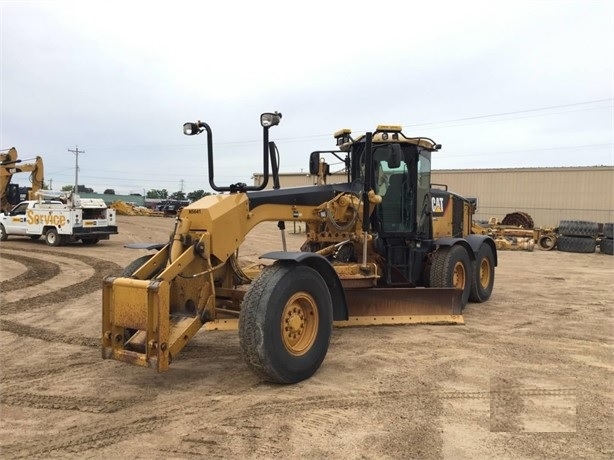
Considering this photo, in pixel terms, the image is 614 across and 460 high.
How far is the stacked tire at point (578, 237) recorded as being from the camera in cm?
2170

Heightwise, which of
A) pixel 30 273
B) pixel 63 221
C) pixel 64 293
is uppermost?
pixel 63 221

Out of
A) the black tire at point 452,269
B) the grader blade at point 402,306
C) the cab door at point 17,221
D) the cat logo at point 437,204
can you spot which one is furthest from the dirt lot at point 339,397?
the cab door at point 17,221

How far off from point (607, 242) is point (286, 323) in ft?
66.9

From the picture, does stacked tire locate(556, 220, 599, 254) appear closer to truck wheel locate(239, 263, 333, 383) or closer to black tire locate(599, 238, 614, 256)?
black tire locate(599, 238, 614, 256)

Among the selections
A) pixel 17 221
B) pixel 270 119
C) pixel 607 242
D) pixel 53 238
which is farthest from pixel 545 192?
pixel 270 119

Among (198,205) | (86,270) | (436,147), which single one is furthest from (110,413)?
(86,270)

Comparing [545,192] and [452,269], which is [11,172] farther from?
[545,192]

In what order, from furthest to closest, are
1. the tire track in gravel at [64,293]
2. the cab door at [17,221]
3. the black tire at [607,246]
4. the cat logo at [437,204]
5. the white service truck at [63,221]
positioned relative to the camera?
the black tire at [607,246] → the cab door at [17,221] → the white service truck at [63,221] → the cat logo at [437,204] → the tire track in gravel at [64,293]

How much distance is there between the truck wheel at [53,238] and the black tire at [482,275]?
1497cm

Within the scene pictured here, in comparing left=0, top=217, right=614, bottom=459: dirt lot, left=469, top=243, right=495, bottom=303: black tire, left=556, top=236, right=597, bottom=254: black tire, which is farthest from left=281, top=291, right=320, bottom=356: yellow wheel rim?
left=556, top=236, right=597, bottom=254: black tire

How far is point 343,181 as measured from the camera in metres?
7.73

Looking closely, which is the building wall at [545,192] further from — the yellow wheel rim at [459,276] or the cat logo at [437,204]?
the yellow wheel rim at [459,276]

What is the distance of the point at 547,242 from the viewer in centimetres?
2308

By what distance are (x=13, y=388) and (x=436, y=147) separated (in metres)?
6.57
